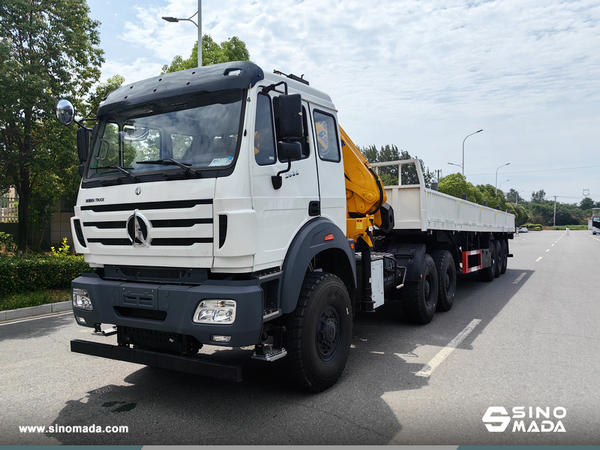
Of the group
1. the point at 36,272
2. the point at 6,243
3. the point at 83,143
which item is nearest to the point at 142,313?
the point at 83,143

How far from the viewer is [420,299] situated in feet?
22.2

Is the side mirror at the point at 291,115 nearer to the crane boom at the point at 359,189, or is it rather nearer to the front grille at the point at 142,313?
the front grille at the point at 142,313

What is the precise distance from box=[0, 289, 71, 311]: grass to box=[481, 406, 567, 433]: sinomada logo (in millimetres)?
7647

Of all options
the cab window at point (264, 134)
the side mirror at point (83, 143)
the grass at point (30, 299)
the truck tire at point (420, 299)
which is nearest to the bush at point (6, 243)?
the grass at point (30, 299)

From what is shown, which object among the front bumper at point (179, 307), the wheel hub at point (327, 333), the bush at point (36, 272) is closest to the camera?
the front bumper at point (179, 307)

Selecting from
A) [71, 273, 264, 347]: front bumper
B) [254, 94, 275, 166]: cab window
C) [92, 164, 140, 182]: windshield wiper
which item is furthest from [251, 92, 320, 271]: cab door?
[92, 164, 140, 182]: windshield wiper

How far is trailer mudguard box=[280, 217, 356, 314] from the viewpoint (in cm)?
392

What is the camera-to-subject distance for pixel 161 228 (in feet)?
12.4

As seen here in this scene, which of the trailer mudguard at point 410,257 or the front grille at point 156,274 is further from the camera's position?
the trailer mudguard at point 410,257

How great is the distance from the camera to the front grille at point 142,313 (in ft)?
12.4

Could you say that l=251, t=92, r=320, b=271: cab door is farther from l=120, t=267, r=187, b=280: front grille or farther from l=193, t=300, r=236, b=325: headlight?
l=120, t=267, r=187, b=280: front grille

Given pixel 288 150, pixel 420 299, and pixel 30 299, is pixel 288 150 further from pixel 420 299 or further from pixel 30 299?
pixel 30 299

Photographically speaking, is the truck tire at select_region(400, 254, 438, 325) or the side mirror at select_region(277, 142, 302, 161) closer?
the side mirror at select_region(277, 142, 302, 161)

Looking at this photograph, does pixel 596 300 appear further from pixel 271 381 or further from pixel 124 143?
pixel 124 143
